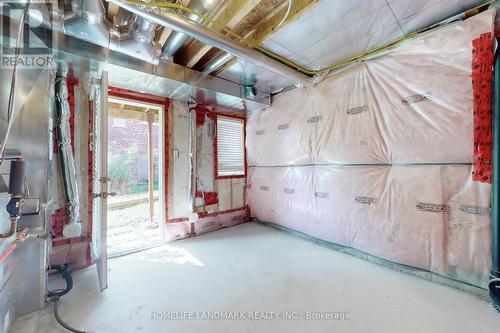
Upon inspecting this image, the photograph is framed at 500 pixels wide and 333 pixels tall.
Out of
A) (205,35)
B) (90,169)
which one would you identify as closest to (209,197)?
(90,169)

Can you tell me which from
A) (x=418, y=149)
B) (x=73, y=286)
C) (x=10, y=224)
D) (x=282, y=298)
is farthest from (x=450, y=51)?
(x=73, y=286)

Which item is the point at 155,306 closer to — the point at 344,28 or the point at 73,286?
the point at 73,286

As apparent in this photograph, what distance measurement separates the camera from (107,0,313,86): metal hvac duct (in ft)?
4.57

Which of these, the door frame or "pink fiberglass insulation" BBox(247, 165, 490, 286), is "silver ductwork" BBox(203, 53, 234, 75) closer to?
the door frame

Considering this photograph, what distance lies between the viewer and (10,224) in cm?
129

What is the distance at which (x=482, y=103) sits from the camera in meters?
1.57

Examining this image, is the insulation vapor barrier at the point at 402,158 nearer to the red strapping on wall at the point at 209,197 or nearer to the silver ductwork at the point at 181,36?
the red strapping on wall at the point at 209,197

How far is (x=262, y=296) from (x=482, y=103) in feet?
7.63

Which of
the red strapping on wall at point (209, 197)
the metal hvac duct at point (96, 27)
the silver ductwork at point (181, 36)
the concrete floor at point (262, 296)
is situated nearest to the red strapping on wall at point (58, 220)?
the concrete floor at point (262, 296)

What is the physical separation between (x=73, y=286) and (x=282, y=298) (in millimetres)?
1929

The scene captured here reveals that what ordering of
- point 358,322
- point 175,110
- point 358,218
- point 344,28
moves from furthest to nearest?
1. point 175,110
2. point 358,218
3. point 344,28
4. point 358,322

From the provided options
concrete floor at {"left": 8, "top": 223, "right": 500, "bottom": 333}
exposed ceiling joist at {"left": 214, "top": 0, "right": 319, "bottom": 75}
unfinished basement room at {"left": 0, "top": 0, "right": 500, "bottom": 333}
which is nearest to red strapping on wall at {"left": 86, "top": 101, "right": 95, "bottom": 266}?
unfinished basement room at {"left": 0, "top": 0, "right": 500, "bottom": 333}

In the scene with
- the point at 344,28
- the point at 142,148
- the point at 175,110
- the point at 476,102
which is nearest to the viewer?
the point at 476,102

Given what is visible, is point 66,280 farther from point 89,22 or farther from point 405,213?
point 405,213
